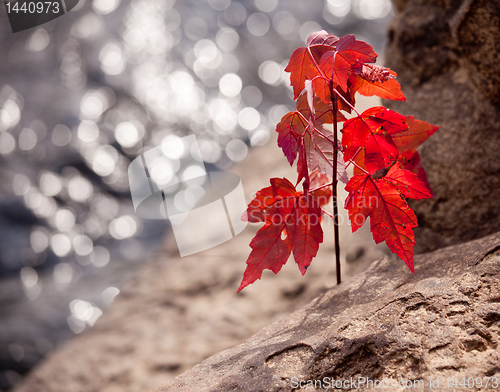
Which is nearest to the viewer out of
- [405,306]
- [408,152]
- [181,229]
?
[405,306]

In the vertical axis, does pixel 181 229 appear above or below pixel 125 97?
below

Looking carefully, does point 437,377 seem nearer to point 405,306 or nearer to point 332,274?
point 405,306

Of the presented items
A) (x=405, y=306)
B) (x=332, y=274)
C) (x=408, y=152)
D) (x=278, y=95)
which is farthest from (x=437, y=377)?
(x=278, y=95)

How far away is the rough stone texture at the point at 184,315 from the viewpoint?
1.50m

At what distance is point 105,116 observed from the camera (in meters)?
3.24

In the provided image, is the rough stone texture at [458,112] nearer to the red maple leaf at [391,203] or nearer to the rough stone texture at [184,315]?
the rough stone texture at [184,315]

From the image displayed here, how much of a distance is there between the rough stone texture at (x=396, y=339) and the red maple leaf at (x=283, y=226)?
0.16 m

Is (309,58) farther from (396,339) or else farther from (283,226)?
(396,339)

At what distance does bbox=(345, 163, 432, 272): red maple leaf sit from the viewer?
74 centimetres

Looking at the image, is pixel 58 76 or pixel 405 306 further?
pixel 58 76

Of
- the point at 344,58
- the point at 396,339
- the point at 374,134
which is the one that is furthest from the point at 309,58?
the point at 396,339

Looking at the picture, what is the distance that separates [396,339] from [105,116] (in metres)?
3.15

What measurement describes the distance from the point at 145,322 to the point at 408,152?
137 cm

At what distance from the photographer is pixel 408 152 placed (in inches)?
35.8
